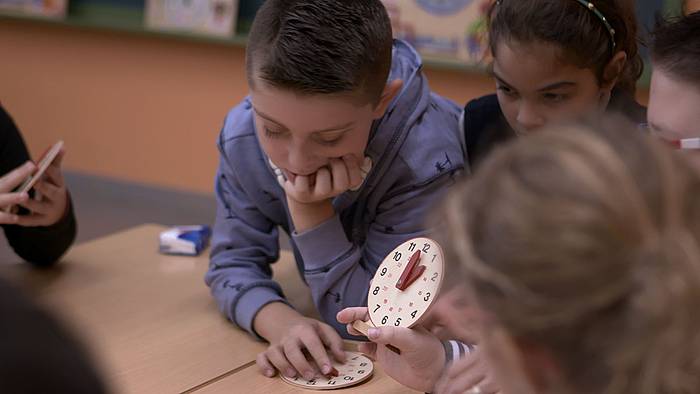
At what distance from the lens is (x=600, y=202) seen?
2.13 feet

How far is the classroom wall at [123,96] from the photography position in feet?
15.0

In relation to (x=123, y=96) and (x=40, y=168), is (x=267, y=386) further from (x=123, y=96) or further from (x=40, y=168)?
(x=123, y=96)

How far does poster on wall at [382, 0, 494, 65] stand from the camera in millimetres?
3850

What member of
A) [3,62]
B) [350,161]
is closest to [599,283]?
[350,161]

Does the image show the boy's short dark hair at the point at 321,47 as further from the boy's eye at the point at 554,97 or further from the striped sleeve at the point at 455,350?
the striped sleeve at the point at 455,350

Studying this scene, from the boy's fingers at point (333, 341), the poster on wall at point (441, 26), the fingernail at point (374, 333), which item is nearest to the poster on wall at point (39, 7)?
the poster on wall at point (441, 26)

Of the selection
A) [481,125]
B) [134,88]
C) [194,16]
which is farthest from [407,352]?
[134,88]

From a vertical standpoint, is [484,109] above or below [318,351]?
above

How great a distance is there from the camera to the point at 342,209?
5.60 feet

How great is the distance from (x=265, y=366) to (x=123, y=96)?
3.66m

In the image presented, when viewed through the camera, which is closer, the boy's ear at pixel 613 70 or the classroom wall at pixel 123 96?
the boy's ear at pixel 613 70

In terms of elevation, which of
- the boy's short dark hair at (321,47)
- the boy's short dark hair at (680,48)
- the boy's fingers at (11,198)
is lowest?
the boy's fingers at (11,198)

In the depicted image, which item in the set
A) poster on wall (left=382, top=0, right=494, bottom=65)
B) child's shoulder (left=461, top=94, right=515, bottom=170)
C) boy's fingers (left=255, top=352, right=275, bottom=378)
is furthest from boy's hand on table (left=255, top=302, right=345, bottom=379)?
poster on wall (left=382, top=0, right=494, bottom=65)

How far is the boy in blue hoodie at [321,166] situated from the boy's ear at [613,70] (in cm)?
29
